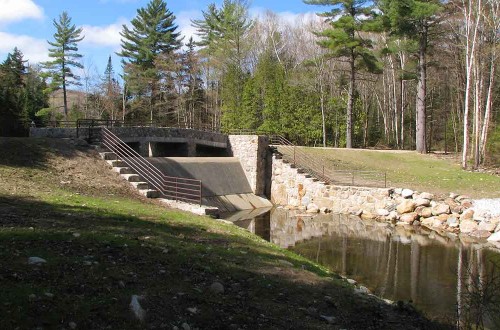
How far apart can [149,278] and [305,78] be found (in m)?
35.1

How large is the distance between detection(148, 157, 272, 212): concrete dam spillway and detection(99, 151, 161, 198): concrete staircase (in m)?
3.00

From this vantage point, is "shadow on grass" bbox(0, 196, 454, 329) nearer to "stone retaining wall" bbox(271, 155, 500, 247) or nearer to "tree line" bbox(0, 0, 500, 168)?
"stone retaining wall" bbox(271, 155, 500, 247)

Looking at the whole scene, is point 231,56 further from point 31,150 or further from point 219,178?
point 31,150

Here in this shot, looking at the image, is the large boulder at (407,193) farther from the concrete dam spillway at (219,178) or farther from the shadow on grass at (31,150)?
the shadow on grass at (31,150)

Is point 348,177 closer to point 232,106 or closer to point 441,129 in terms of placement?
point 232,106

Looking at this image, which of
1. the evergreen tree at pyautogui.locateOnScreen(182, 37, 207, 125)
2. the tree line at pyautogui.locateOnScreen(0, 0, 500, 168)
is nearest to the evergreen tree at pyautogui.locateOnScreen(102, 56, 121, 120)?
the tree line at pyautogui.locateOnScreen(0, 0, 500, 168)

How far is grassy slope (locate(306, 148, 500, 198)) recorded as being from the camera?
23.4 metres

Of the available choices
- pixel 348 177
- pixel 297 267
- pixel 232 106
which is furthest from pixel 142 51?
pixel 297 267

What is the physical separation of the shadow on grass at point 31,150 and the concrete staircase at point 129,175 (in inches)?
55.7

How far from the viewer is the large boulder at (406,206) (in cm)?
2202

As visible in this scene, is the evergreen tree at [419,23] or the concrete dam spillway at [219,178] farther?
the evergreen tree at [419,23]

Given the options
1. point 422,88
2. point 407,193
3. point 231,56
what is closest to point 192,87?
point 231,56

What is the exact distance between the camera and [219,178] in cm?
2594

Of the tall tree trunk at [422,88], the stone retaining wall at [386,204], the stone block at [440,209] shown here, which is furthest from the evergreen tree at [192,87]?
the stone block at [440,209]
